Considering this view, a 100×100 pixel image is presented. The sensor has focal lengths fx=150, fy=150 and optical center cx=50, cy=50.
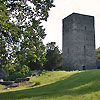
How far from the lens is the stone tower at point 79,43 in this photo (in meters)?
49.3

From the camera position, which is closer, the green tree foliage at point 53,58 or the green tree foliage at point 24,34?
the green tree foliage at point 24,34

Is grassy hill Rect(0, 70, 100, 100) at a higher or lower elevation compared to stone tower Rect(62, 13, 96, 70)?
lower

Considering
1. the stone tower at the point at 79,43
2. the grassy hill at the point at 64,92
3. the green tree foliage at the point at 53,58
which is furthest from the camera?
the stone tower at the point at 79,43

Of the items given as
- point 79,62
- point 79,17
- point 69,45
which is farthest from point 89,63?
point 79,17

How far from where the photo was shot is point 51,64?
45281 mm

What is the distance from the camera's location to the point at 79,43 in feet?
164

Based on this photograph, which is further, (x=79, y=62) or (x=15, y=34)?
(x=79, y=62)

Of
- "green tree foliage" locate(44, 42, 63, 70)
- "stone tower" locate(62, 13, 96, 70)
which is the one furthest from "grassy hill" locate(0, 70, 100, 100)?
"stone tower" locate(62, 13, 96, 70)

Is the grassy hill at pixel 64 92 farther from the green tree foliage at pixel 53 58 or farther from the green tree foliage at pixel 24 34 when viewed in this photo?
the green tree foliage at pixel 53 58

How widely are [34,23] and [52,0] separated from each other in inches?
112

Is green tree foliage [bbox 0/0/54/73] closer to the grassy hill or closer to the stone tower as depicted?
the grassy hill

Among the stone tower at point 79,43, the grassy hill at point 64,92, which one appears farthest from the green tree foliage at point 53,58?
the grassy hill at point 64,92

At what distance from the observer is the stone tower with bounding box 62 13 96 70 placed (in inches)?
1943

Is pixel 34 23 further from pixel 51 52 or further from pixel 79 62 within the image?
pixel 79 62
